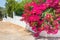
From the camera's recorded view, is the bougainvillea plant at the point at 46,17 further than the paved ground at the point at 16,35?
No

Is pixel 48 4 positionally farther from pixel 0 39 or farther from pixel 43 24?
pixel 0 39

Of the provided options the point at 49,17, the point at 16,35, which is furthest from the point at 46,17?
the point at 16,35

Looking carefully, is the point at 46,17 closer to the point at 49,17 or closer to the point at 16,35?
the point at 49,17

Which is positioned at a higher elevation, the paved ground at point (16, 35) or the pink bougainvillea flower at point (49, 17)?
the pink bougainvillea flower at point (49, 17)

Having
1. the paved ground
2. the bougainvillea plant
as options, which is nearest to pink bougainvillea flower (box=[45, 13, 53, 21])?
the bougainvillea plant

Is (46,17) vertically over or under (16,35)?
over

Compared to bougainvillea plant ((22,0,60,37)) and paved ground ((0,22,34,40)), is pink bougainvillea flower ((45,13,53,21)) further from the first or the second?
paved ground ((0,22,34,40))

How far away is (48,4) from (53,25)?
3.11 ft

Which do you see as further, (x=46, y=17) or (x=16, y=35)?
(x=16, y=35)

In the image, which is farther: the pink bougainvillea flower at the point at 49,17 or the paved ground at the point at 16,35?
the paved ground at the point at 16,35

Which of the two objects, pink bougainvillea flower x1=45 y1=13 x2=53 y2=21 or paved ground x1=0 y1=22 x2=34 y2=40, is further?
paved ground x1=0 y1=22 x2=34 y2=40

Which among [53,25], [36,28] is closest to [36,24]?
[36,28]

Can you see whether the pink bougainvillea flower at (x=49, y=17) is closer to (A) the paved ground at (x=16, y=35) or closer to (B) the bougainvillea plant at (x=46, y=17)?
(B) the bougainvillea plant at (x=46, y=17)

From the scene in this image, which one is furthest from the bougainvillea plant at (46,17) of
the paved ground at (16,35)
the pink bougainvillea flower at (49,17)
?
the paved ground at (16,35)
